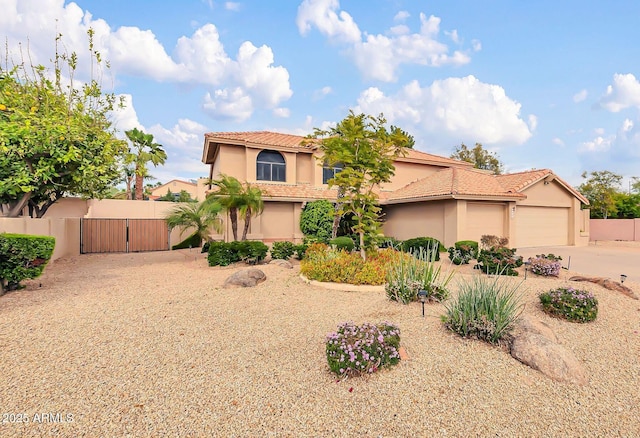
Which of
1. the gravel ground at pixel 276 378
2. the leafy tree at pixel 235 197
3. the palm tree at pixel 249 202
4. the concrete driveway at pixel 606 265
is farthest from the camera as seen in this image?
the palm tree at pixel 249 202

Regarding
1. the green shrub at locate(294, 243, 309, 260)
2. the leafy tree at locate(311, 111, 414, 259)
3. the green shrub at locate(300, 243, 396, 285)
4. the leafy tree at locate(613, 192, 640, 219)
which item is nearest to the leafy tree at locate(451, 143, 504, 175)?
the leafy tree at locate(613, 192, 640, 219)

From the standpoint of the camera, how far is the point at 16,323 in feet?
16.9

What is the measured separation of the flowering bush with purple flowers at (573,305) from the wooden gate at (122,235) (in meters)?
18.2

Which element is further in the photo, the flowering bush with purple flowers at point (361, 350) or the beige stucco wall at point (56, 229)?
the beige stucco wall at point (56, 229)

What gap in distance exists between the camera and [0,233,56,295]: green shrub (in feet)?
21.3

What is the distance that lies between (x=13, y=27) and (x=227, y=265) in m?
10.2

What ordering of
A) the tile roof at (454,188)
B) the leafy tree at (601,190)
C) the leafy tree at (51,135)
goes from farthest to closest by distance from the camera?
the leafy tree at (601,190), the tile roof at (454,188), the leafy tree at (51,135)

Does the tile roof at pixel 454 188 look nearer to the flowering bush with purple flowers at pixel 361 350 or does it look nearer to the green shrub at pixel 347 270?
the green shrub at pixel 347 270

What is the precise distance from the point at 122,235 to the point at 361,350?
688 inches

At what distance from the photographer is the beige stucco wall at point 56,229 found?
8.64 meters

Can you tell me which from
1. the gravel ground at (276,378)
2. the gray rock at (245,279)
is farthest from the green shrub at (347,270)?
the gravel ground at (276,378)

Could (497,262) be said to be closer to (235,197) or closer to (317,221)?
(317,221)

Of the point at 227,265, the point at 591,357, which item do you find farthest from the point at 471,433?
the point at 227,265

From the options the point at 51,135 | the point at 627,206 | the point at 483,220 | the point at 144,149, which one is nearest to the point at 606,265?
the point at 483,220
